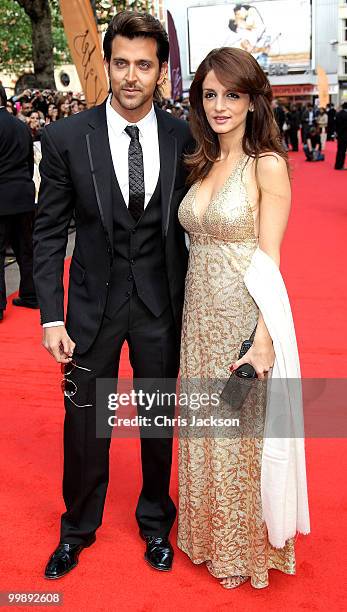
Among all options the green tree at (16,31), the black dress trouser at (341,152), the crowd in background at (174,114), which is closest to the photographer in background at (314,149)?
the crowd in background at (174,114)

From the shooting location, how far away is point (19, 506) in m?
2.91

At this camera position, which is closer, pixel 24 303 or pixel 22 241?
pixel 22 241

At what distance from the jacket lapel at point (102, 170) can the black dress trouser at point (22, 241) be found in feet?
11.3

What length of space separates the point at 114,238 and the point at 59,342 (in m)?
0.40

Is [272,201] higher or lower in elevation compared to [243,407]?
higher

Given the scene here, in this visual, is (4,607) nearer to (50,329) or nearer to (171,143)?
(50,329)

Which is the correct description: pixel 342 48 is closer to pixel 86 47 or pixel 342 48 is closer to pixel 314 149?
pixel 314 149

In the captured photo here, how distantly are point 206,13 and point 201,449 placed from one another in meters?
46.4

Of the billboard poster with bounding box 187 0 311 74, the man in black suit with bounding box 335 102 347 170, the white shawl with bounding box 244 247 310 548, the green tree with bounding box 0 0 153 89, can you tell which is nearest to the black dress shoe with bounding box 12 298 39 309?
the white shawl with bounding box 244 247 310 548

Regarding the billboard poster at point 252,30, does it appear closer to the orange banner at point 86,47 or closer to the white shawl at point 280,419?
the orange banner at point 86,47

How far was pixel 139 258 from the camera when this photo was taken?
7.35ft

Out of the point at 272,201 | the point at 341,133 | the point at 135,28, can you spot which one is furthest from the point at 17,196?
the point at 341,133

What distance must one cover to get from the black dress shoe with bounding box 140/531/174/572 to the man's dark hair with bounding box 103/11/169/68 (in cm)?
174
